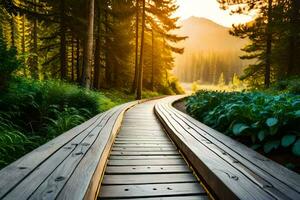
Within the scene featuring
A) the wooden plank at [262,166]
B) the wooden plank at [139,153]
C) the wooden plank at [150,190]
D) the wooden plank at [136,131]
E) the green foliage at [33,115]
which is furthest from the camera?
the wooden plank at [136,131]

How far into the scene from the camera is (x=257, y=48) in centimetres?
2073

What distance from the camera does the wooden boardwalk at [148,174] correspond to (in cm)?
262

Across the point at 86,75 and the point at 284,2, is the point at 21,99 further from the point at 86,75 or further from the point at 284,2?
the point at 284,2

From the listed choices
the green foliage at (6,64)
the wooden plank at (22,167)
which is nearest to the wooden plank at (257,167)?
the wooden plank at (22,167)

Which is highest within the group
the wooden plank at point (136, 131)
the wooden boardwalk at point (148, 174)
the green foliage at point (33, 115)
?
the green foliage at point (33, 115)

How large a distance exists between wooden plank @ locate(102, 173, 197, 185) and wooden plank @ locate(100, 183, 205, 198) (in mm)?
106

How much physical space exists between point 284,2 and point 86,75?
14.6m

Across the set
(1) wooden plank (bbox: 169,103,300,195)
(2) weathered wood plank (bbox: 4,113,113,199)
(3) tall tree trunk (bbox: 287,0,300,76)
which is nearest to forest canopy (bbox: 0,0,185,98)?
(2) weathered wood plank (bbox: 4,113,113,199)

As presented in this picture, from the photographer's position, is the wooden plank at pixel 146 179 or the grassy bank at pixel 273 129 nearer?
the wooden plank at pixel 146 179

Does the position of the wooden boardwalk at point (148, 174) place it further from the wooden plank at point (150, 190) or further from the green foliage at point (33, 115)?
the green foliage at point (33, 115)

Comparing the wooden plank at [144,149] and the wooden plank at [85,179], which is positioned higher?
the wooden plank at [85,179]

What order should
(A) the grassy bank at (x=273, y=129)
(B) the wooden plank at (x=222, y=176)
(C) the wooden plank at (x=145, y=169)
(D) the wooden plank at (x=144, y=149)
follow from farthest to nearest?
(D) the wooden plank at (x=144, y=149) → (A) the grassy bank at (x=273, y=129) → (C) the wooden plank at (x=145, y=169) → (B) the wooden plank at (x=222, y=176)

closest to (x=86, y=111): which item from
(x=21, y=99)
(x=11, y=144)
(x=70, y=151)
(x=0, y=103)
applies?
(x=21, y=99)

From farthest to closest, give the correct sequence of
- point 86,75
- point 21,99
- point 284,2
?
point 284,2 → point 86,75 → point 21,99
